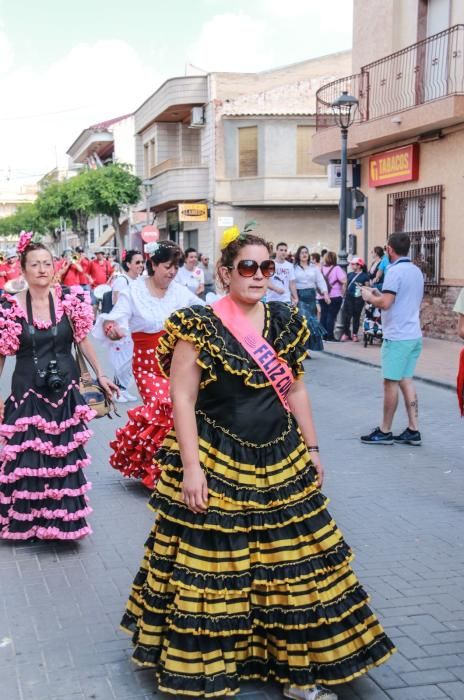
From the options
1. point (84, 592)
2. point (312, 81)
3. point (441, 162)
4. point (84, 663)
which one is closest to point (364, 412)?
point (84, 592)

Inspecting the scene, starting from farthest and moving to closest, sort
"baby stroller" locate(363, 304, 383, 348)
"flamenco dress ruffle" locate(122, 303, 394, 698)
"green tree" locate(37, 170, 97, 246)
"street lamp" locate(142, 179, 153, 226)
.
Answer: "green tree" locate(37, 170, 97, 246)
"street lamp" locate(142, 179, 153, 226)
"baby stroller" locate(363, 304, 383, 348)
"flamenco dress ruffle" locate(122, 303, 394, 698)

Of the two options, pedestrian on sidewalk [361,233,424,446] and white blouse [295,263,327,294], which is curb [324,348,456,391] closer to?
white blouse [295,263,327,294]

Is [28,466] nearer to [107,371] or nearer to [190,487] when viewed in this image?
[190,487]

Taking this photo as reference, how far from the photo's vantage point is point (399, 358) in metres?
7.84

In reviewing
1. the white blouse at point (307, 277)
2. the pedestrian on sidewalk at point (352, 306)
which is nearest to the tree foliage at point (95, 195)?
the pedestrian on sidewalk at point (352, 306)

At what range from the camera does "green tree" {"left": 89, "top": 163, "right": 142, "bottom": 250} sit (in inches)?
1722

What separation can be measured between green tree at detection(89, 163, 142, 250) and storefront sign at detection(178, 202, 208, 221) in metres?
9.68

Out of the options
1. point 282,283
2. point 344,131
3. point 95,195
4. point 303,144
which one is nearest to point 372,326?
point 282,283

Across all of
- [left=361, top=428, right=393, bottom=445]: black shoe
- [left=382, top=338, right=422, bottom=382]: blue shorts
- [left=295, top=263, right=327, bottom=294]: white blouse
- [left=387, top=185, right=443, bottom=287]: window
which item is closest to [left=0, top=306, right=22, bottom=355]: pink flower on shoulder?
[left=382, top=338, right=422, bottom=382]: blue shorts

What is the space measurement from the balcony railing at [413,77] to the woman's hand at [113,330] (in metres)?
11.2

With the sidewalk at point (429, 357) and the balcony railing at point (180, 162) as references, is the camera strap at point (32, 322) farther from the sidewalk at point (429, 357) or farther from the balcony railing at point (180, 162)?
the balcony railing at point (180, 162)

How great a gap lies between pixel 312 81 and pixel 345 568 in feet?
107

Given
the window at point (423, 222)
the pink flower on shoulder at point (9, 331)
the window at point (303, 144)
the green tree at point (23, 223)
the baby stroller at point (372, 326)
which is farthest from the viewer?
the green tree at point (23, 223)

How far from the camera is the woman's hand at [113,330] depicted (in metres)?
6.75
